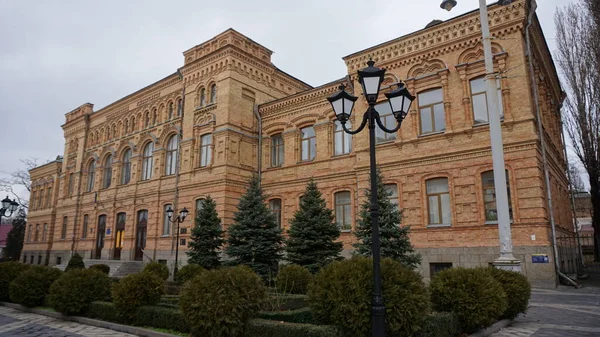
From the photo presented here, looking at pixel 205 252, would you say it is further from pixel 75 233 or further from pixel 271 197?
pixel 75 233

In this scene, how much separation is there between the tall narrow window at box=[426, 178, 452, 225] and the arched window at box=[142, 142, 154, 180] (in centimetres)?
1843

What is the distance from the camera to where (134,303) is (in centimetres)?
941

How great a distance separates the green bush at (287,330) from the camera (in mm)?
6215

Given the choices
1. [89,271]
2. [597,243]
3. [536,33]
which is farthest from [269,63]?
[597,243]

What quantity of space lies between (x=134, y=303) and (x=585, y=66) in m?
24.3

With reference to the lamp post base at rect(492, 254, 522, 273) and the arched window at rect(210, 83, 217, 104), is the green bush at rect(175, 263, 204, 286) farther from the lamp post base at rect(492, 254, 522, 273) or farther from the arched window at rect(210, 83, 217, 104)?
the arched window at rect(210, 83, 217, 104)

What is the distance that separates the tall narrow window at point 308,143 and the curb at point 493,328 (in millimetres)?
13748

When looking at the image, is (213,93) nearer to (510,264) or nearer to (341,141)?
(341,141)

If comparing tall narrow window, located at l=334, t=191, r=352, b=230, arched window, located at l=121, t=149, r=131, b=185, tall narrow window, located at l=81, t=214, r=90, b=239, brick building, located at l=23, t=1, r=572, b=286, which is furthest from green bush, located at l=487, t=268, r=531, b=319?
tall narrow window, located at l=81, t=214, r=90, b=239

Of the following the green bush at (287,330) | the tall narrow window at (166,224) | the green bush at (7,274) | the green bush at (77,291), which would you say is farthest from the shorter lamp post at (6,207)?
the green bush at (287,330)

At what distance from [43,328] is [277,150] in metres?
15.1

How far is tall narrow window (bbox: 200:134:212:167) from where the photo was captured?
2316 centimetres

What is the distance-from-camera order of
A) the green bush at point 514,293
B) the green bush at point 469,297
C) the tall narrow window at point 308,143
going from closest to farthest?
the green bush at point 469,297 → the green bush at point 514,293 → the tall narrow window at point 308,143

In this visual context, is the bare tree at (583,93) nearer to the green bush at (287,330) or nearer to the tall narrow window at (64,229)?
the green bush at (287,330)
